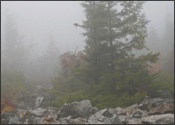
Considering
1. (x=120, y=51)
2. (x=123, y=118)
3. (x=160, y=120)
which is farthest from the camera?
(x=120, y=51)

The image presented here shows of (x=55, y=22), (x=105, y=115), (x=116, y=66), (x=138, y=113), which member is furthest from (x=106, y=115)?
(x=55, y=22)

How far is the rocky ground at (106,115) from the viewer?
45.5 feet

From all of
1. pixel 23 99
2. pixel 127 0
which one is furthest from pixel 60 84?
pixel 127 0

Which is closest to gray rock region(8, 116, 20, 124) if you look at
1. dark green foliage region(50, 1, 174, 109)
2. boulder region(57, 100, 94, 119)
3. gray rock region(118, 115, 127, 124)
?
boulder region(57, 100, 94, 119)

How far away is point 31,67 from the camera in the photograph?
2050 inches

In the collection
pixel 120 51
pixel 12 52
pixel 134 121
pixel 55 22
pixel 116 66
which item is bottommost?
pixel 134 121

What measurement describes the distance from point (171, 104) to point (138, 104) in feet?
8.01

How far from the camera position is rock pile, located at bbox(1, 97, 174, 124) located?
13.8 meters

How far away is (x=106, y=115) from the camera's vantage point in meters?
15.0

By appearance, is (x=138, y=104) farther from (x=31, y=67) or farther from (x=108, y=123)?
(x=31, y=67)

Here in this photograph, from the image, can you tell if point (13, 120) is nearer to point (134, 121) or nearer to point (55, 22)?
point (134, 121)

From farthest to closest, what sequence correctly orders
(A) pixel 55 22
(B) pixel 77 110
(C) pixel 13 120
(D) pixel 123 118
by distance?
1. (A) pixel 55 22
2. (B) pixel 77 110
3. (C) pixel 13 120
4. (D) pixel 123 118

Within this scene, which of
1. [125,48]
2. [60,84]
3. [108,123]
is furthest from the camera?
[60,84]

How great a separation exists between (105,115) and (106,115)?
1.9 inches
